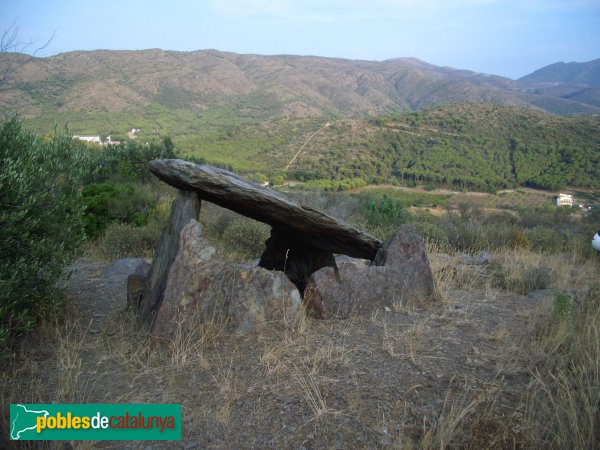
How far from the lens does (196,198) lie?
5406mm

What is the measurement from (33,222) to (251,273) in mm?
2208

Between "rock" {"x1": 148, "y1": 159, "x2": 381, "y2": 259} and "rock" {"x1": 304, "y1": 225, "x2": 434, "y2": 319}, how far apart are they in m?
0.41

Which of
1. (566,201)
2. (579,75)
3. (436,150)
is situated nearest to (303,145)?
(436,150)

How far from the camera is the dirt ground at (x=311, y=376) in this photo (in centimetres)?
317

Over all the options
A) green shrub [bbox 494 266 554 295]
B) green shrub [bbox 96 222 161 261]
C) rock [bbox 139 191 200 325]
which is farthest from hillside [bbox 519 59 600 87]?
rock [bbox 139 191 200 325]

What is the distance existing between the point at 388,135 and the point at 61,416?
1590 inches

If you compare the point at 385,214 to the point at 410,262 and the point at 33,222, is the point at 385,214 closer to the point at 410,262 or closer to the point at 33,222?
the point at 410,262

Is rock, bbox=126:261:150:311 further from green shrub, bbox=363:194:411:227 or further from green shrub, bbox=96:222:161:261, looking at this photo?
green shrub, bbox=363:194:411:227

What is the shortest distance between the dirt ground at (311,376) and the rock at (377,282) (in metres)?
0.19

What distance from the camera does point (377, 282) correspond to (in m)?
5.68

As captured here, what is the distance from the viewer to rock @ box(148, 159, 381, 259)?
5.04 meters

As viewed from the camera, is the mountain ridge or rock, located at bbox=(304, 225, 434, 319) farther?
the mountain ridge

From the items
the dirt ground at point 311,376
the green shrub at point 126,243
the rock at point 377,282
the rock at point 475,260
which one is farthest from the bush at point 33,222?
the rock at point 475,260

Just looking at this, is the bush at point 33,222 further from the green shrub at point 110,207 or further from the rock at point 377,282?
the green shrub at point 110,207
